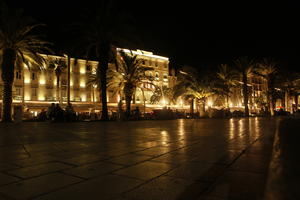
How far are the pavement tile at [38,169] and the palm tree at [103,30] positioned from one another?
17745 mm

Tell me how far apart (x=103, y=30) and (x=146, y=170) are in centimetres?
2001

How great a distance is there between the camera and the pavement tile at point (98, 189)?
227cm

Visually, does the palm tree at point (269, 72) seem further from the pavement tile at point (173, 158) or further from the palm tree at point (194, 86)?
the pavement tile at point (173, 158)

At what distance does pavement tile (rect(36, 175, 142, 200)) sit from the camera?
2.27 meters

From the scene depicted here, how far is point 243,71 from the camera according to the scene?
41969mm

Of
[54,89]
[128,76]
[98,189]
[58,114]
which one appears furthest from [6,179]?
[54,89]

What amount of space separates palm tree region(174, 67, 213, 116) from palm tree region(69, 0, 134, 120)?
13.2 m

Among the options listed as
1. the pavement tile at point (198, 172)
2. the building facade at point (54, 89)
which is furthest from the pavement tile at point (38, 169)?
the building facade at point (54, 89)

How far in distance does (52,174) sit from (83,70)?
55.6 metres

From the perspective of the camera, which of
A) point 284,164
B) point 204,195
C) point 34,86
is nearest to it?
point 284,164

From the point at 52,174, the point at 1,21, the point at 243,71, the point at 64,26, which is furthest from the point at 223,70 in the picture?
the point at 52,174

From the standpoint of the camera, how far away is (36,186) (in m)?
2.57

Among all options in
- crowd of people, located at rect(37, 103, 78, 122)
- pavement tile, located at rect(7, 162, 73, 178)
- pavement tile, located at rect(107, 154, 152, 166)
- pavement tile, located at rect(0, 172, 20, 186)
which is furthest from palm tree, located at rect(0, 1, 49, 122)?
pavement tile, located at rect(0, 172, 20, 186)

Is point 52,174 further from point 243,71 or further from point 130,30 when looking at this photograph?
point 243,71
